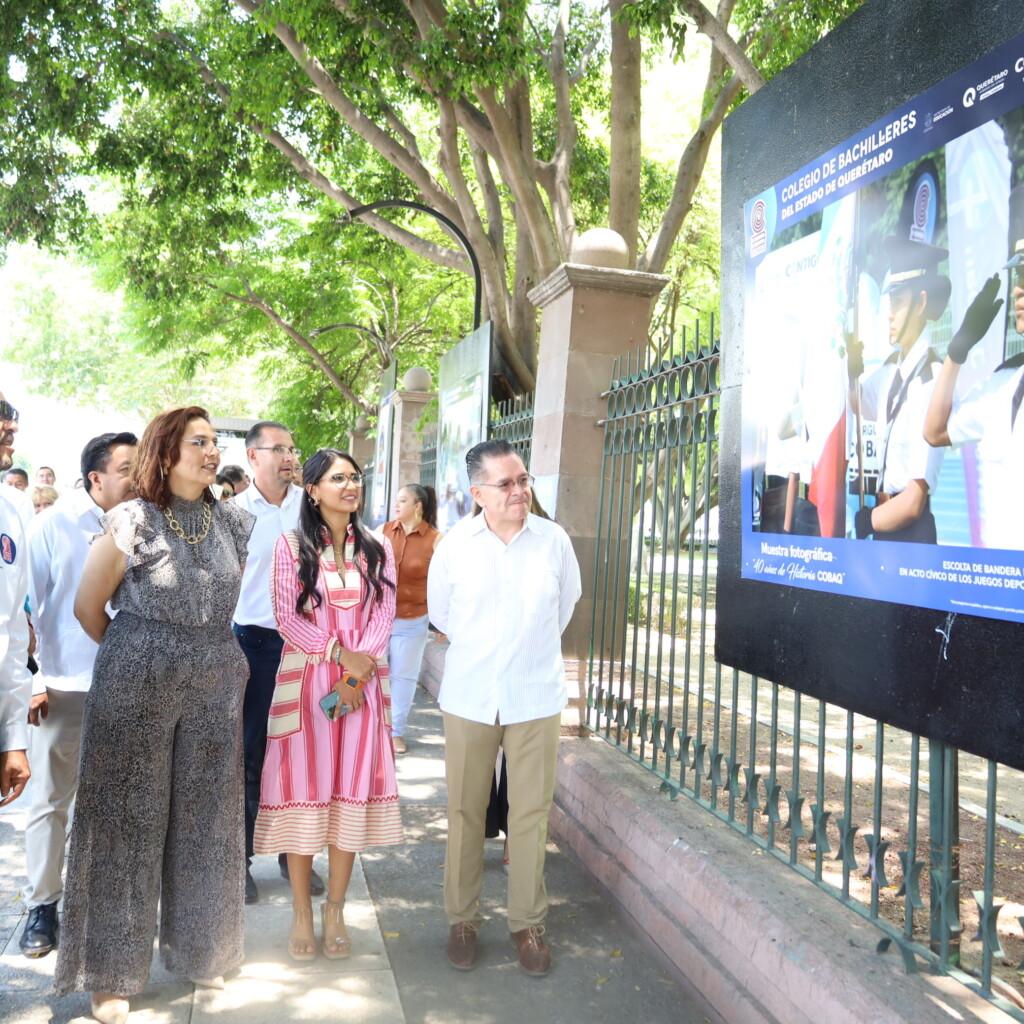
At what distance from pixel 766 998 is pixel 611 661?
2.35m

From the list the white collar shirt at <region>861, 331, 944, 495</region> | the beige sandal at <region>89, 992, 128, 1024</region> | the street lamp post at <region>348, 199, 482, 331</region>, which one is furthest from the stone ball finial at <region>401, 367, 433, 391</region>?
the white collar shirt at <region>861, 331, 944, 495</region>

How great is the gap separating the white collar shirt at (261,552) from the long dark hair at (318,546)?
1.50 ft

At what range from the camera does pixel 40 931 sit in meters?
3.87

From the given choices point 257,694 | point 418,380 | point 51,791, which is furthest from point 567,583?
point 418,380

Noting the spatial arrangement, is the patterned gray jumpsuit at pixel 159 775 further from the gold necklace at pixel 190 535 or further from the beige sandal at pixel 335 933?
the beige sandal at pixel 335 933

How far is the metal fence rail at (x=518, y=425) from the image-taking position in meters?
7.38

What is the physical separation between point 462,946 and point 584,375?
3390mm

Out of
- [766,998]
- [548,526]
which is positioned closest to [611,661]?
[548,526]

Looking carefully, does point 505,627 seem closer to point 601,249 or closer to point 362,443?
point 601,249

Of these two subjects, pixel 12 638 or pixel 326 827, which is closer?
pixel 12 638

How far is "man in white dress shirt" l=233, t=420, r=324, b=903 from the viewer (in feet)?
15.3

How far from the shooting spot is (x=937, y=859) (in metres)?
2.94

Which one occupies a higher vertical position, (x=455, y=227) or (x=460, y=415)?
(x=455, y=227)

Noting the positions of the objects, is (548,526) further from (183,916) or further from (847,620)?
(183,916)
